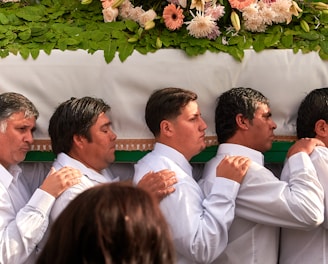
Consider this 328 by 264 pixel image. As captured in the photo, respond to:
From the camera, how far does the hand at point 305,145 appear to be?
128 inches

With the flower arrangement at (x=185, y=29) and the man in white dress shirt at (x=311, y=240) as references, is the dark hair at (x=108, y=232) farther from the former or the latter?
the flower arrangement at (x=185, y=29)

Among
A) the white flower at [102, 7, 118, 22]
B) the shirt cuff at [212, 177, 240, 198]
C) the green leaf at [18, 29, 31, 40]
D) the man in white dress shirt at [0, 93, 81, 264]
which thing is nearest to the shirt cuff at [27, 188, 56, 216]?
the man in white dress shirt at [0, 93, 81, 264]

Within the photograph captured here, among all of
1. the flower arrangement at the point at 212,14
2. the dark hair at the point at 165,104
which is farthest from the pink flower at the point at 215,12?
the dark hair at the point at 165,104

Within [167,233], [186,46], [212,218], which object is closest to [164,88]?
[186,46]

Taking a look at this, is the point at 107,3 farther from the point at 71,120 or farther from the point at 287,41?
the point at 287,41

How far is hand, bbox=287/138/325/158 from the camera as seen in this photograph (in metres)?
3.24

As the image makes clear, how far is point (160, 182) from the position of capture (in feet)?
10.1

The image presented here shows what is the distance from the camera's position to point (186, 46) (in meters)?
3.47

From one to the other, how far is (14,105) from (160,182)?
815 millimetres

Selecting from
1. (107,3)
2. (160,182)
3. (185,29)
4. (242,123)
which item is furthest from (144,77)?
(160,182)

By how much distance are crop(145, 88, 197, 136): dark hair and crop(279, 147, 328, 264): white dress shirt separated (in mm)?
569

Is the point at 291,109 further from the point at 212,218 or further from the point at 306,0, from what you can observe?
the point at 212,218

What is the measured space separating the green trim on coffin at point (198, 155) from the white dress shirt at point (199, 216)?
0.39 metres

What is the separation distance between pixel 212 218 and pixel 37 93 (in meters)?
1.15
